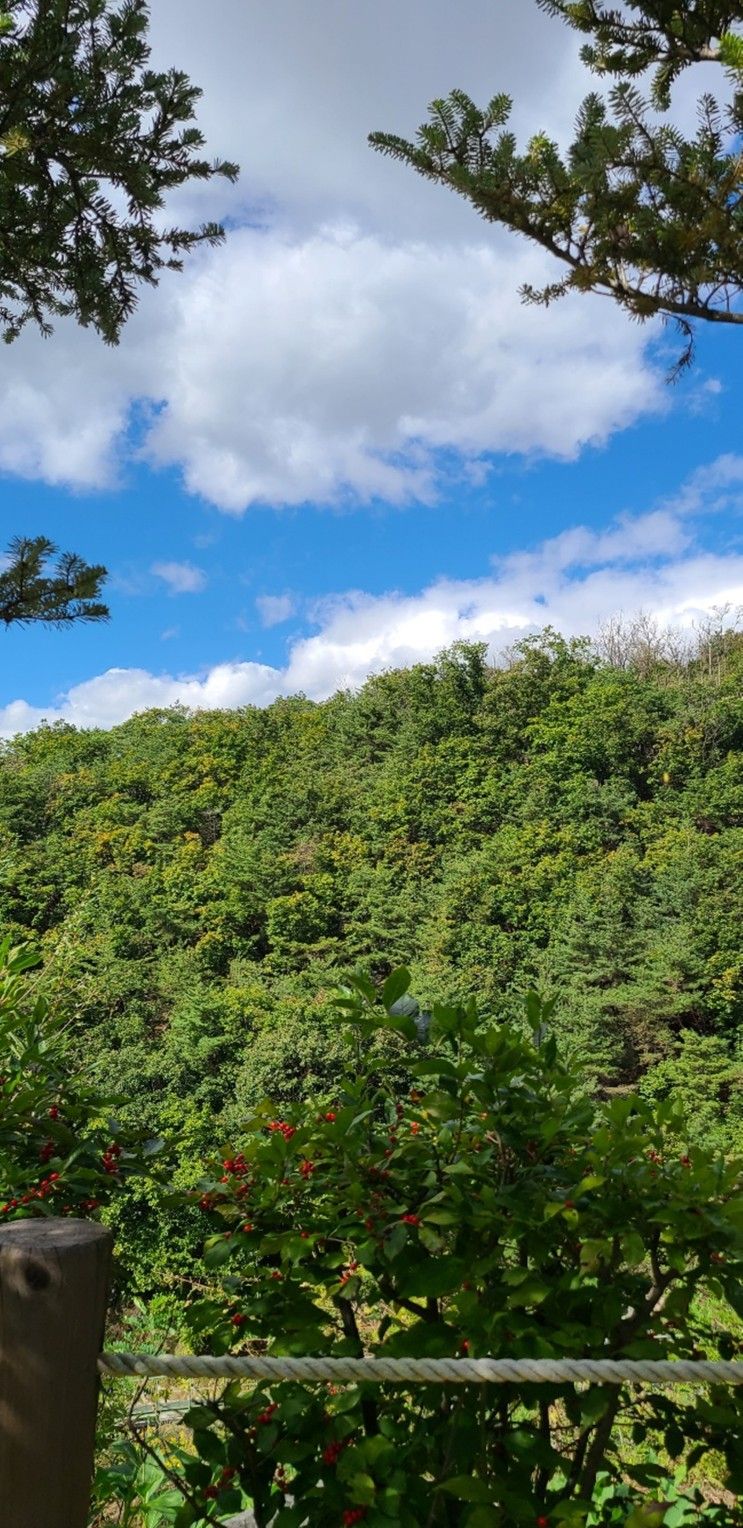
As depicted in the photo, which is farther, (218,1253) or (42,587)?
(42,587)

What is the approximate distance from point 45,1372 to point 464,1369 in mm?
403

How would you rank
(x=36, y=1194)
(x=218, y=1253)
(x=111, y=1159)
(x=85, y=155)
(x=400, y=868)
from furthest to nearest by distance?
1. (x=400, y=868)
2. (x=85, y=155)
3. (x=111, y=1159)
4. (x=36, y=1194)
5. (x=218, y=1253)

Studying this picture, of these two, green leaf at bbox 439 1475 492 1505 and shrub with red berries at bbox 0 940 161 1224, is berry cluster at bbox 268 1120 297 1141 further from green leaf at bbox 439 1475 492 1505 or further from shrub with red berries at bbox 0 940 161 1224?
green leaf at bbox 439 1475 492 1505

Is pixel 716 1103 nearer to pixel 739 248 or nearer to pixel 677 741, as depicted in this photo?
pixel 677 741

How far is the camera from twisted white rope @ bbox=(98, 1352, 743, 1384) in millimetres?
969

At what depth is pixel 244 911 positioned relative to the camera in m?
8.89

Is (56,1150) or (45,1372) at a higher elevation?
(56,1150)

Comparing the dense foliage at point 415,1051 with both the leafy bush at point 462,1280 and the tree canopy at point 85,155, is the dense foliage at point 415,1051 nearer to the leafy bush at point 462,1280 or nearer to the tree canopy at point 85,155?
the leafy bush at point 462,1280

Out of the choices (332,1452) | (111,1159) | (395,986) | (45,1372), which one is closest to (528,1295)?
(332,1452)

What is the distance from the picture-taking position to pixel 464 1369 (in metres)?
0.98

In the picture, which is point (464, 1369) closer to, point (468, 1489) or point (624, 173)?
point (468, 1489)

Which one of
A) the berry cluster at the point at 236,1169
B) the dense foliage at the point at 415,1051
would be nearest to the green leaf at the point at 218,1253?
the dense foliage at the point at 415,1051

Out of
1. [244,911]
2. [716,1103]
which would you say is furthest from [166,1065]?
[716,1103]

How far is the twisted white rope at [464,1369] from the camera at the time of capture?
969 millimetres
